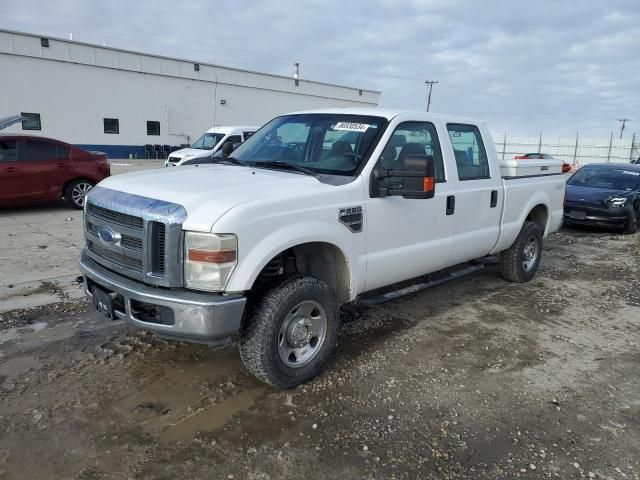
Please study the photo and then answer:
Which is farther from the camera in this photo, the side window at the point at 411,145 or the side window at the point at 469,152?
the side window at the point at 469,152

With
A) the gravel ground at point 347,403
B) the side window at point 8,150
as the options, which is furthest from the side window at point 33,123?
the gravel ground at point 347,403

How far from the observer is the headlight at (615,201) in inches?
429

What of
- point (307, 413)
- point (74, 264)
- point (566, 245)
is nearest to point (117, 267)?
point (307, 413)

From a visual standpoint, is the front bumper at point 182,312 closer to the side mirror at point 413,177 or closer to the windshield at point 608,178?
the side mirror at point 413,177

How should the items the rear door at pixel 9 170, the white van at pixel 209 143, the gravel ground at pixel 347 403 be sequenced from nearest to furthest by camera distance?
the gravel ground at pixel 347 403 < the rear door at pixel 9 170 < the white van at pixel 209 143

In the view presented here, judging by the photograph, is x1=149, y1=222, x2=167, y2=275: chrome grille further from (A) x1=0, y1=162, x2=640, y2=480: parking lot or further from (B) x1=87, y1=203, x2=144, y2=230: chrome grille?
(A) x1=0, y1=162, x2=640, y2=480: parking lot

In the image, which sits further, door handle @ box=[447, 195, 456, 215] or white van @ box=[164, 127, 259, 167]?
white van @ box=[164, 127, 259, 167]

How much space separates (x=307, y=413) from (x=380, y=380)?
0.73m

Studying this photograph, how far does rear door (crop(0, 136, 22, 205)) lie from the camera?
9891mm

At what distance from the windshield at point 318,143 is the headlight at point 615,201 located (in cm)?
867

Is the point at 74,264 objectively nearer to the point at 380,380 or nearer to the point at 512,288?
the point at 380,380

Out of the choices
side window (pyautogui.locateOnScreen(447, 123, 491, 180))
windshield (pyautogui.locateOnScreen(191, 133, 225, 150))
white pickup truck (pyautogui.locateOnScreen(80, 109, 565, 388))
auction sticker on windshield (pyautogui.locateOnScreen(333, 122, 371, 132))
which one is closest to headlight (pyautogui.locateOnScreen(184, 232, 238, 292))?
white pickup truck (pyautogui.locateOnScreen(80, 109, 565, 388))

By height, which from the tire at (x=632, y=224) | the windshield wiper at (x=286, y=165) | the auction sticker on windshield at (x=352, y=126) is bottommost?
the tire at (x=632, y=224)

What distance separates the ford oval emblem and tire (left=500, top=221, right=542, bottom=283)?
474cm
